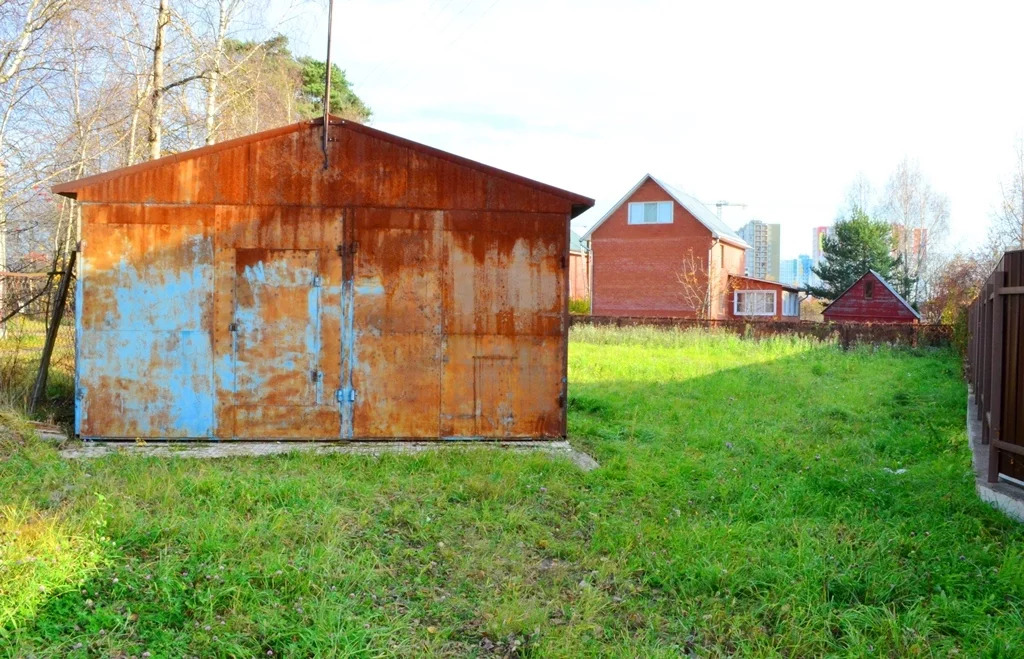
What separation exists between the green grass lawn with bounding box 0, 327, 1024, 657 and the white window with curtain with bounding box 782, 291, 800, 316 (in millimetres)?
33350

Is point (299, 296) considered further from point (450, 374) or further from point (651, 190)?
point (651, 190)

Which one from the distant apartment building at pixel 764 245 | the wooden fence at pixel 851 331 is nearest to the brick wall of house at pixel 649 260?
the wooden fence at pixel 851 331

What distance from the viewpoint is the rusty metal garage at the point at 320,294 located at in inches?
325

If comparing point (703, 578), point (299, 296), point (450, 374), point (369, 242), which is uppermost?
point (369, 242)

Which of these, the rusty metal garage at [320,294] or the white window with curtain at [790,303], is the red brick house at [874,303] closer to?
the white window with curtain at [790,303]

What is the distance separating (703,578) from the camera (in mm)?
5141

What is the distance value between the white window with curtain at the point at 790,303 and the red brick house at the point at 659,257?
497 centimetres

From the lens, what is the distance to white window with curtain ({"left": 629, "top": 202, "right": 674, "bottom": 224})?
35.5m

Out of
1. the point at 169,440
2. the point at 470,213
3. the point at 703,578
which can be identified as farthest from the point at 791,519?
the point at 169,440

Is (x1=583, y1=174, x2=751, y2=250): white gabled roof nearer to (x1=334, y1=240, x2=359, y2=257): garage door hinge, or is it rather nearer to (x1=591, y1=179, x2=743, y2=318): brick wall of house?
(x1=591, y1=179, x2=743, y2=318): brick wall of house

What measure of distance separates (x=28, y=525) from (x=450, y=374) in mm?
4431

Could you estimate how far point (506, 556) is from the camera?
18.1ft

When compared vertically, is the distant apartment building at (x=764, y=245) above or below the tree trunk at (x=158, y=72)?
above

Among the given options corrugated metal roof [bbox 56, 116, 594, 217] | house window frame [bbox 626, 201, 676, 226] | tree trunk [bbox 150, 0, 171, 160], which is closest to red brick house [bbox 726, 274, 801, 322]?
house window frame [bbox 626, 201, 676, 226]
